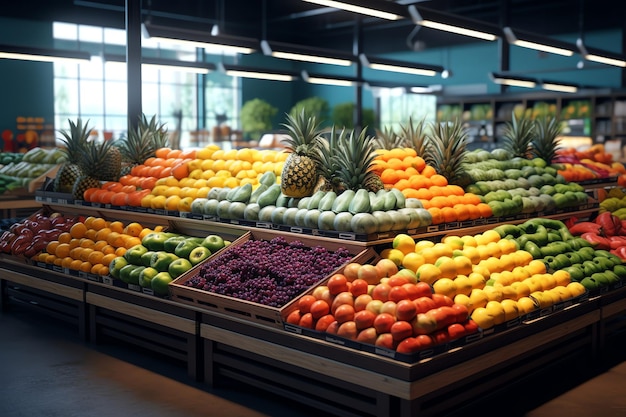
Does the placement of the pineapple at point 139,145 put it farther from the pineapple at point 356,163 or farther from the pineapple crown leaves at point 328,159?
the pineapple at point 356,163

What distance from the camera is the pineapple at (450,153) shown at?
5.68 m

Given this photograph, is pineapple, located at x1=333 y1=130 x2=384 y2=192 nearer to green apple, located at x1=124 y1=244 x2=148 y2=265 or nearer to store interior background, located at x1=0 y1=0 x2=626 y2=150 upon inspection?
green apple, located at x1=124 y1=244 x2=148 y2=265

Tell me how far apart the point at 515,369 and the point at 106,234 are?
3415mm

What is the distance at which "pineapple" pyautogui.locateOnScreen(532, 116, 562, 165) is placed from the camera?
23.5 feet

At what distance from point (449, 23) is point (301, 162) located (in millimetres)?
3179

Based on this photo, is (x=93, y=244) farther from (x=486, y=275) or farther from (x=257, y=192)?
(x=486, y=275)

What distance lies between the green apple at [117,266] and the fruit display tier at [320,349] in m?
0.11

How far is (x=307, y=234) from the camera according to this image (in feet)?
15.5

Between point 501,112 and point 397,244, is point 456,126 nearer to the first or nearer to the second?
point 397,244

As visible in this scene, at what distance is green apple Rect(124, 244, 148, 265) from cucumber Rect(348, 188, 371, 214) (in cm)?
168

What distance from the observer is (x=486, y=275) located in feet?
14.4

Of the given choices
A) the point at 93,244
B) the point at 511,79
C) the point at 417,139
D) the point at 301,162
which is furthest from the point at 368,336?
the point at 511,79

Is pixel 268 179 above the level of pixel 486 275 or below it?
above

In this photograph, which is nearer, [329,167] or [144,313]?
[144,313]
